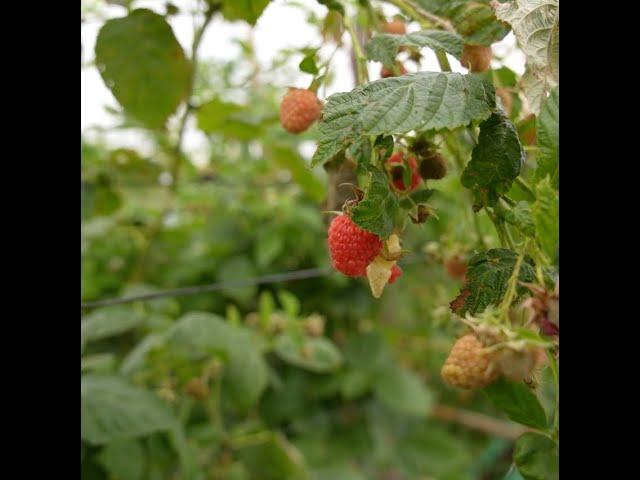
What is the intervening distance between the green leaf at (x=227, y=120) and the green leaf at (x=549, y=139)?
30.1 inches

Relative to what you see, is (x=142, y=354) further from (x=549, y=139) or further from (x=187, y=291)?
(x=549, y=139)

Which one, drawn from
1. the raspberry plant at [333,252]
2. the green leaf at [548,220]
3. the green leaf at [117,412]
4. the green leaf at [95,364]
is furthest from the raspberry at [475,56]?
the green leaf at [95,364]

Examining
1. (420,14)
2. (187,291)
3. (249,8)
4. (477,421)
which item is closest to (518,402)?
(420,14)

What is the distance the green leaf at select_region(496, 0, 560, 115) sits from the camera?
479mm

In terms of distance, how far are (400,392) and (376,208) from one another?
1.29 m

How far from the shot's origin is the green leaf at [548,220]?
399mm

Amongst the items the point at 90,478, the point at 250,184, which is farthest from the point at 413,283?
the point at 90,478

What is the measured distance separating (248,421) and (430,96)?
51.8 inches

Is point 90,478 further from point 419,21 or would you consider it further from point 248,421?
point 419,21

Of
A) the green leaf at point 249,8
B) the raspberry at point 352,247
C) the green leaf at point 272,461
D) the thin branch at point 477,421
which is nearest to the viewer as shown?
the raspberry at point 352,247

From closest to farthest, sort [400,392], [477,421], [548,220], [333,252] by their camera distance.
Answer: [548,220]
[333,252]
[400,392]
[477,421]

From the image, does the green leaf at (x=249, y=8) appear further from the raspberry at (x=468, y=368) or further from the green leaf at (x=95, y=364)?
the green leaf at (x=95, y=364)

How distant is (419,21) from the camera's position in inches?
25.8

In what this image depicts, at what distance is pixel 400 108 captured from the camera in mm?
451
